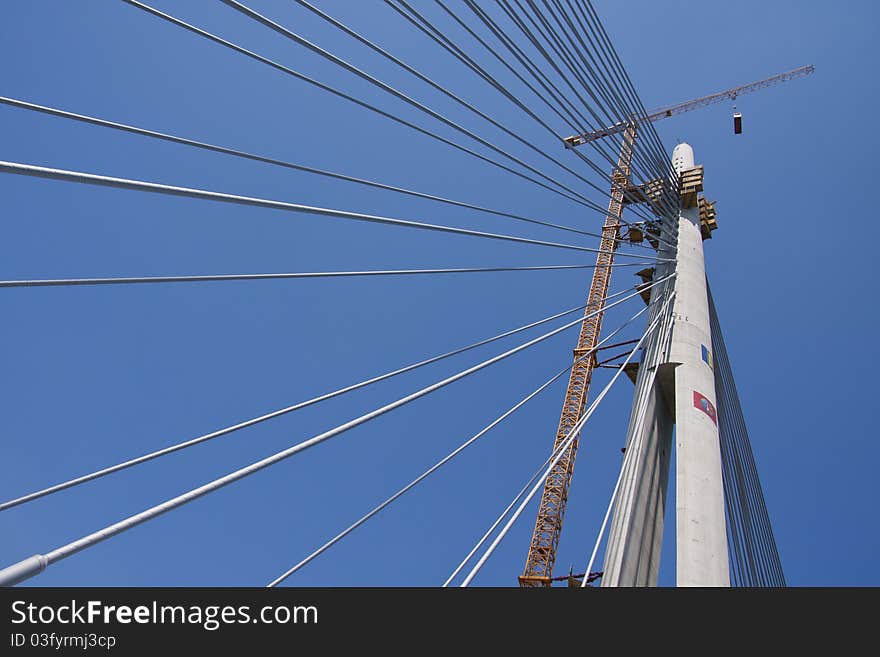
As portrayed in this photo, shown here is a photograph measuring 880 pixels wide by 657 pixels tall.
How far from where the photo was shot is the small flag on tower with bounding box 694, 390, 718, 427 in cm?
1138

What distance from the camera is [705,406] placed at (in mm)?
11453

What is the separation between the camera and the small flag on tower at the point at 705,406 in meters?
11.4

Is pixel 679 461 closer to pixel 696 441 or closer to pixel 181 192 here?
pixel 696 441

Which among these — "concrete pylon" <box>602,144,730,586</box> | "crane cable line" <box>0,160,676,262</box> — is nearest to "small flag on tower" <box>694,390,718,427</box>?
"concrete pylon" <box>602,144,730,586</box>

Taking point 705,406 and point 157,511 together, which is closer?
point 157,511

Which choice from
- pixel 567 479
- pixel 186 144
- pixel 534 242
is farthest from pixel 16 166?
pixel 567 479

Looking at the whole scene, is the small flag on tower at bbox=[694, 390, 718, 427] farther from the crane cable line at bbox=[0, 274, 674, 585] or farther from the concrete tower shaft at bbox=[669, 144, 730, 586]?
the crane cable line at bbox=[0, 274, 674, 585]

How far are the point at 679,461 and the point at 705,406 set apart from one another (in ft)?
4.35

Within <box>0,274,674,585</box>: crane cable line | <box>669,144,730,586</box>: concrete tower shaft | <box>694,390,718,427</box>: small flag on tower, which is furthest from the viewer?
<box>694,390,718,427</box>: small flag on tower

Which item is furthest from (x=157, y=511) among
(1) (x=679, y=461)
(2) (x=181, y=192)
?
(1) (x=679, y=461)

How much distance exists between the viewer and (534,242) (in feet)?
31.1
